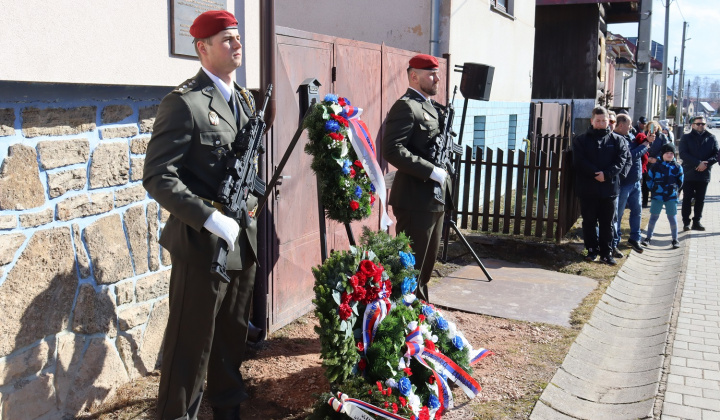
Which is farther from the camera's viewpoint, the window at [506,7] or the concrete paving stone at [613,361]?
the window at [506,7]

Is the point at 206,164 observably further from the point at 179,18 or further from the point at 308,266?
the point at 308,266

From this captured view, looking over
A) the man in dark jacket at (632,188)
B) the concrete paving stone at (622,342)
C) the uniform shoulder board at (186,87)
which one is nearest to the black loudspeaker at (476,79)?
the man in dark jacket at (632,188)

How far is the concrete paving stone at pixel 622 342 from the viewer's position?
224 inches

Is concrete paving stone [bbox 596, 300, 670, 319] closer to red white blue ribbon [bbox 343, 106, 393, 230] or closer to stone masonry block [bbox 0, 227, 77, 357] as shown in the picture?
red white blue ribbon [bbox 343, 106, 393, 230]

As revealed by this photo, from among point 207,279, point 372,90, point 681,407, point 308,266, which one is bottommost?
point 681,407

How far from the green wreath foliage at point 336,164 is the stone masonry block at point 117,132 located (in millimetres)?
1093

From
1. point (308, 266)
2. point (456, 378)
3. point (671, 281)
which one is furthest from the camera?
point (671, 281)

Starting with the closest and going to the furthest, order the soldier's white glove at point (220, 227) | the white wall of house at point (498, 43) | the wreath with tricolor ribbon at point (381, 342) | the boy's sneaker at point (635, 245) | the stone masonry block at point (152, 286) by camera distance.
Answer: the soldier's white glove at point (220, 227) < the wreath with tricolor ribbon at point (381, 342) < the stone masonry block at point (152, 286) < the boy's sneaker at point (635, 245) < the white wall of house at point (498, 43)

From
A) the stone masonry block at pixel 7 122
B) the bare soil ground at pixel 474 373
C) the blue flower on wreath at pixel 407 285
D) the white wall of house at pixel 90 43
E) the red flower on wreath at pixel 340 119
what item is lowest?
the bare soil ground at pixel 474 373

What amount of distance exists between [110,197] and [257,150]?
43.1 inches

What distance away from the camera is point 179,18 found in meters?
4.32

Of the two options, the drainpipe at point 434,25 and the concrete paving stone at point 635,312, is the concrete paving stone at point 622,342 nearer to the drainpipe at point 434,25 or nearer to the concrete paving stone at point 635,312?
the concrete paving stone at point 635,312

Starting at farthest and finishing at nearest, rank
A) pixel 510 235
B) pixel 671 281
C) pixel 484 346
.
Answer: pixel 510 235 → pixel 671 281 → pixel 484 346

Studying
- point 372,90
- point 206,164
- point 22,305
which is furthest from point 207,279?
point 372,90
